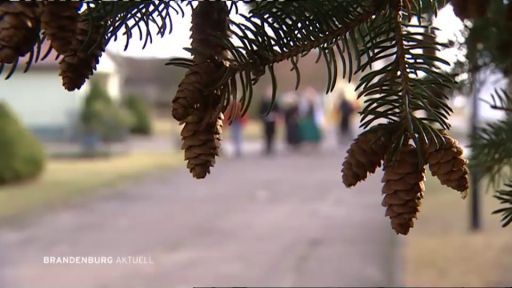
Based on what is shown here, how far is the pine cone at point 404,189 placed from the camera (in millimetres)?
738

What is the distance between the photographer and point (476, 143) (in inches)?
53.3

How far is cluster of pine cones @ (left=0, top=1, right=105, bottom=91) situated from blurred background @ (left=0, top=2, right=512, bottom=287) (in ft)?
0.73

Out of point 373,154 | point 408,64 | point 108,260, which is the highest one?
point 408,64

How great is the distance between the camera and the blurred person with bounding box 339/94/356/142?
1609cm

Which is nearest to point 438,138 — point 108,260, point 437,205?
point 108,260

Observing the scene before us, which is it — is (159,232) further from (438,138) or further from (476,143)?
(438,138)

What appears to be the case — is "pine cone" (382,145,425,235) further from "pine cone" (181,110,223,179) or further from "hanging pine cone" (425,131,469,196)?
"pine cone" (181,110,223,179)

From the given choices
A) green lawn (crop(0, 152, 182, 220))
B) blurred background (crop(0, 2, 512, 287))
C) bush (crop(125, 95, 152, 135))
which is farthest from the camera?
bush (crop(125, 95, 152, 135))

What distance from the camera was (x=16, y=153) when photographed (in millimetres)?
10906

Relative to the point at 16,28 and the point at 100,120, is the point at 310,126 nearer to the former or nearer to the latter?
the point at 100,120

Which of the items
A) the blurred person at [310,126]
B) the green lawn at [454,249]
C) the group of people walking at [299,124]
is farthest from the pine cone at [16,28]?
the blurred person at [310,126]

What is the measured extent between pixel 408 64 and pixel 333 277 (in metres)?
4.40

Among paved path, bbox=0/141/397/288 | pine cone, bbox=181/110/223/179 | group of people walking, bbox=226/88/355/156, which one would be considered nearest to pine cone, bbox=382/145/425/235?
pine cone, bbox=181/110/223/179

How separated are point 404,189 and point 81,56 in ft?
1.25
